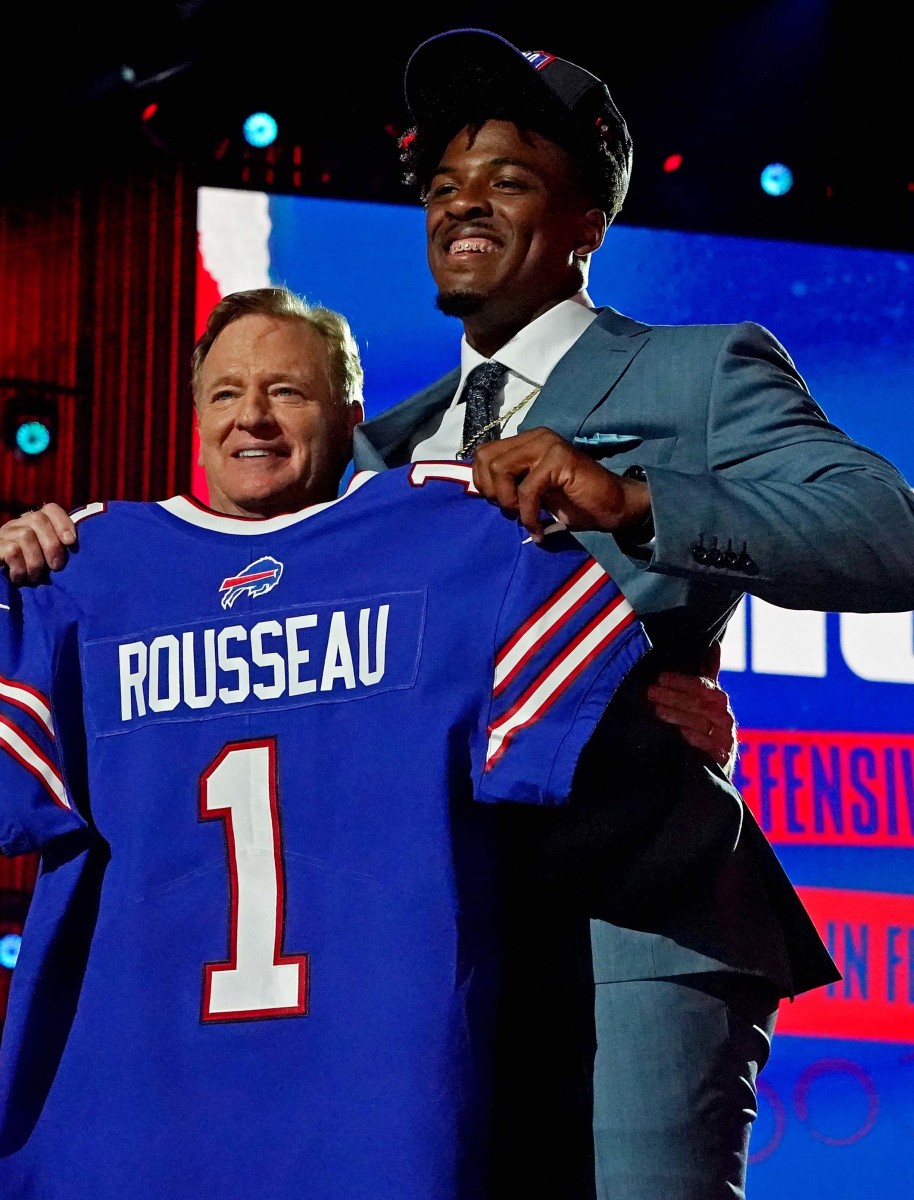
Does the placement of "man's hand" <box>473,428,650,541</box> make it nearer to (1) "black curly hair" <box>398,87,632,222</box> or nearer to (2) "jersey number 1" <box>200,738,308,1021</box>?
(2) "jersey number 1" <box>200,738,308,1021</box>

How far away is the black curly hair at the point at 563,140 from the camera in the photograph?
182 cm

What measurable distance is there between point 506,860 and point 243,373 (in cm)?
64

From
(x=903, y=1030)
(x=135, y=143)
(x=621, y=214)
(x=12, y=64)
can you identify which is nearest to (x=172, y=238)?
(x=135, y=143)

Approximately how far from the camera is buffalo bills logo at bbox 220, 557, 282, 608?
1570 mm

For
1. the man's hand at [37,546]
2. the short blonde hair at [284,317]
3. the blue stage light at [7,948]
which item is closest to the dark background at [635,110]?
the blue stage light at [7,948]

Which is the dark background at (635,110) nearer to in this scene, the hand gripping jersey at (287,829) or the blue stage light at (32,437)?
the blue stage light at (32,437)

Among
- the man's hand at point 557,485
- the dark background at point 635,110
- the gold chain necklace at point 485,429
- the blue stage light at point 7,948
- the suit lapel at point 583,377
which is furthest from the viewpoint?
the dark background at point 635,110

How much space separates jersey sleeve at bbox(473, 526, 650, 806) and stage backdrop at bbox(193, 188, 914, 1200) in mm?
1963

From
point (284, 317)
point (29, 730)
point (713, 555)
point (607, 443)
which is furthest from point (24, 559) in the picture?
point (713, 555)

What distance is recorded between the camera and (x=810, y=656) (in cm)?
341

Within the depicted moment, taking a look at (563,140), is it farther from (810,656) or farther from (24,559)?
(810,656)

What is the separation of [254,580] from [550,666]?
1.10 feet

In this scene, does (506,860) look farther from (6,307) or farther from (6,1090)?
(6,307)

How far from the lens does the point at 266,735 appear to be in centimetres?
151
